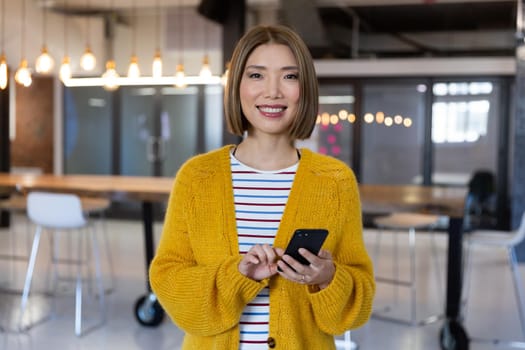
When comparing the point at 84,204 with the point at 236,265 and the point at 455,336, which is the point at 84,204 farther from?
the point at 236,265

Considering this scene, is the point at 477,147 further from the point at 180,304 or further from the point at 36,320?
the point at 180,304

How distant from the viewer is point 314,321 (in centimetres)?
129

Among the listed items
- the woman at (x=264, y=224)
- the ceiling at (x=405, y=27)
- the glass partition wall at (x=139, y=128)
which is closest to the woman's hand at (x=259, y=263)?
the woman at (x=264, y=224)

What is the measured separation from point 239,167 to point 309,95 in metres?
0.22

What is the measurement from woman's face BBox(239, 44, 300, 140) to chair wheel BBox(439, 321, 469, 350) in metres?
2.81

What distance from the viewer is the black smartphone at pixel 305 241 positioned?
43.9 inches

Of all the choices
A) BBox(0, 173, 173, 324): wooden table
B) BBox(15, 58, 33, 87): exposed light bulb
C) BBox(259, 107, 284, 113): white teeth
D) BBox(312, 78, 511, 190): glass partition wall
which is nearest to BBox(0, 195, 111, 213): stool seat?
BBox(0, 173, 173, 324): wooden table

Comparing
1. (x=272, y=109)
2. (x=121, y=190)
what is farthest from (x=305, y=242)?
(x=121, y=190)

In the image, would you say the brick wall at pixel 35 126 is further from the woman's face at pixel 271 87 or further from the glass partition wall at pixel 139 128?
the woman's face at pixel 271 87

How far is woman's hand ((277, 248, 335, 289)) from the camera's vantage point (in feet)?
3.68

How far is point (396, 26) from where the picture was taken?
8.73m

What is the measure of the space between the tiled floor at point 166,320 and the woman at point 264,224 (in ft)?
8.96

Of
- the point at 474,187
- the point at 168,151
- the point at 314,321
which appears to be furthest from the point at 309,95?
the point at 168,151

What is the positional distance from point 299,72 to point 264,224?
325 millimetres
